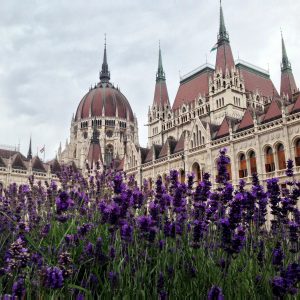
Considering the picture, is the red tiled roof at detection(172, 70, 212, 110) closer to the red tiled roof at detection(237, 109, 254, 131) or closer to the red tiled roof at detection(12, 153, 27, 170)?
the red tiled roof at detection(237, 109, 254, 131)

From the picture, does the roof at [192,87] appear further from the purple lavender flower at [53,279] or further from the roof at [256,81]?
the purple lavender flower at [53,279]

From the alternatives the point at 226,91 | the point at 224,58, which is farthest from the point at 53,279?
the point at 224,58

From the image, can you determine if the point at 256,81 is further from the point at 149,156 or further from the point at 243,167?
the point at 243,167

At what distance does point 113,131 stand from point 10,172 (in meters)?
39.7

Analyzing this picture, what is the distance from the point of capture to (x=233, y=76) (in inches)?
1838

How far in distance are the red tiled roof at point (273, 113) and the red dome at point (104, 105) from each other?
186 ft

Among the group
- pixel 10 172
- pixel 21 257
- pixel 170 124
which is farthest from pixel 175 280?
pixel 170 124

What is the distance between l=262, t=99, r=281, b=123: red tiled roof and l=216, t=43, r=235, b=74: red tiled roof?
21576mm

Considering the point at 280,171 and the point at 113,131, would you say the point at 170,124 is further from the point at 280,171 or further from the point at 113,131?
the point at 280,171

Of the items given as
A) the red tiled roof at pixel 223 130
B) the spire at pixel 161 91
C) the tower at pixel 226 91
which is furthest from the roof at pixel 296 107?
the spire at pixel 161 91

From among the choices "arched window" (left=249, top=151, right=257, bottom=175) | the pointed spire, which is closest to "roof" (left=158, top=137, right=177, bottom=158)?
"arched window" (left=249, top=151, right=257, bottom=175)

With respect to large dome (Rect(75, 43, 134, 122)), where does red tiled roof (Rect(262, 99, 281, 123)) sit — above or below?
below

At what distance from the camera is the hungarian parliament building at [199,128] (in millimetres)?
26078

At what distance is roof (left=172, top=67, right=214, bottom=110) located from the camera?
184 feet
